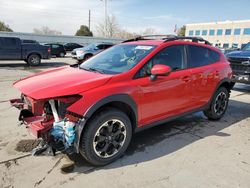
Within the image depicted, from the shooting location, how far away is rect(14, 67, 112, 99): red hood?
311 cm

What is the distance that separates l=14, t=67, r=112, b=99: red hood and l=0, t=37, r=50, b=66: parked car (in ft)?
39.4

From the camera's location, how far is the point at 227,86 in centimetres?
571

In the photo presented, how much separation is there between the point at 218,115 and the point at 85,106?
3.66 metres

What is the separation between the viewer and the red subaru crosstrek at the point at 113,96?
10.3 ft

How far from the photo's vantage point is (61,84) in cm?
328

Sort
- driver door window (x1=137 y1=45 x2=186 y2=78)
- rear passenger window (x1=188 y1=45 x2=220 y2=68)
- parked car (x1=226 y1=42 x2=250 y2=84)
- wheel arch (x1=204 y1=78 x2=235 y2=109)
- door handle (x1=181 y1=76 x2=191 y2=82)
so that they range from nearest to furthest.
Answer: driver door window (x1=137 y1=45 x2=186 y2=78), door handle (x1=181 y1=76 x2=191 y2=82), rear passenger window (x1=188 y1=45 x2=220 y2=68), wheel arch (x1=204 y1=78 x2=235 y2=109), parked car (x1=226 y1=42 x2=250 y2=84)

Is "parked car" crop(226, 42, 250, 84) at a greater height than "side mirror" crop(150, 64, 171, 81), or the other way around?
"side mirror" crop(150, 64, 171, 81)

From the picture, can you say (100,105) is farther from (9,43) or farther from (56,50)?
(56,50)

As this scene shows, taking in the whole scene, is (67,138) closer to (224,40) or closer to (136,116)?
(136,116)

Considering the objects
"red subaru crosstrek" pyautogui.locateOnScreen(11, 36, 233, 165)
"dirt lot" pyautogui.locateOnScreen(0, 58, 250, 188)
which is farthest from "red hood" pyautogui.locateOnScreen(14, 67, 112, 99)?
"dirt lot" pyautogui.locateOnScreen(0, 58, 250, 188)

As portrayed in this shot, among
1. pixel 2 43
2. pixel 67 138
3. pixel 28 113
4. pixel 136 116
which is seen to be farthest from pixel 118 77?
pixel 2 43

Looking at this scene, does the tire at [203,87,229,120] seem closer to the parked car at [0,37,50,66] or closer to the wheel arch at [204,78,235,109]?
the wheel arch at [204,78,235,109]

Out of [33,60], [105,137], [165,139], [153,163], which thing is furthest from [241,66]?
[33,60]

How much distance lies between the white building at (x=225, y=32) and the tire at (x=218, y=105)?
188 ft
